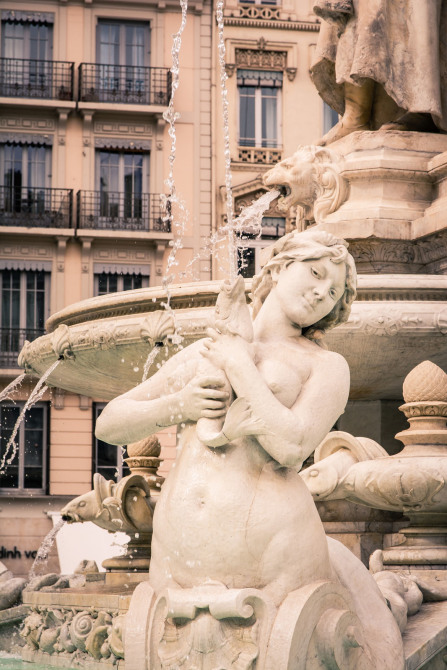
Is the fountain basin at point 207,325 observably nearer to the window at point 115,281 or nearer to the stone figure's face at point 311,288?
the stone figure's face at point 311,288

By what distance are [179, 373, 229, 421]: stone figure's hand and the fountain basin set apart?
164 cm

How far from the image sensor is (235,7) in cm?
3044

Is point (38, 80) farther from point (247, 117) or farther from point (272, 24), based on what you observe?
point (272, 24)

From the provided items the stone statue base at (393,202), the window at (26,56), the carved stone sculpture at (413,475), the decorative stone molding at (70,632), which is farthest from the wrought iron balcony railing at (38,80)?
the carved stone sculpture at (413,475)

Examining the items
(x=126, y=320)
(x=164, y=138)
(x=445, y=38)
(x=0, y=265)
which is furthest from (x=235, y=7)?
(x=126, y=320)

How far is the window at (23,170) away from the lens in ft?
98.1

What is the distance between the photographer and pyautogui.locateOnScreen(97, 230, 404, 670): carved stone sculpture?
3291mm

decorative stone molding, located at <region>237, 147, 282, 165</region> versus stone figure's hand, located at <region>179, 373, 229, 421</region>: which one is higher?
decorative stone molding, located at <region>237, 147, 282, 165</region>

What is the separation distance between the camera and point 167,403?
350 cm

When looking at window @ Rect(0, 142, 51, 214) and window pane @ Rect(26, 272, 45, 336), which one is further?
window @ Rect(0, 142, 51, 214)

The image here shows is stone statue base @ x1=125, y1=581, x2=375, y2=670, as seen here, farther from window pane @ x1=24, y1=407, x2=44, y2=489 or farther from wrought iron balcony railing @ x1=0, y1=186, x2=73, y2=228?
wrought iron balcony railing @ x1=0, y1=186, x2=73, y2=228

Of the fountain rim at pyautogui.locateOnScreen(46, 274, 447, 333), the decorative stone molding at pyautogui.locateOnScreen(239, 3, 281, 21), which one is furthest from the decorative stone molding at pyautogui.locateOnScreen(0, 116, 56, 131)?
the fountain rim at pyautogui.locateOnScreen(46, 274, 447, 333)

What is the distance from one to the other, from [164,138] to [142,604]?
89.2 feet

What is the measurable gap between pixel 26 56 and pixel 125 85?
2.61 m
